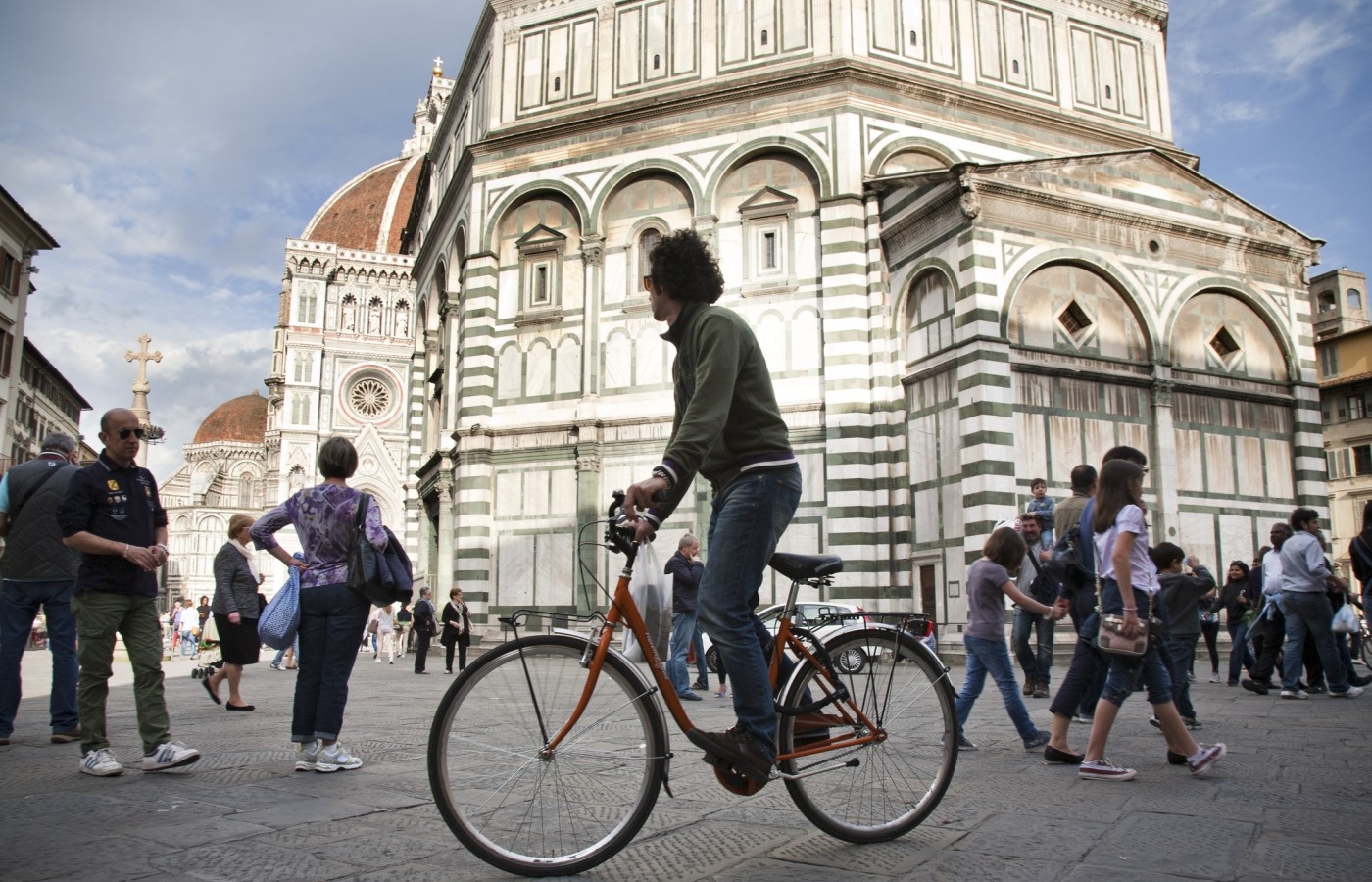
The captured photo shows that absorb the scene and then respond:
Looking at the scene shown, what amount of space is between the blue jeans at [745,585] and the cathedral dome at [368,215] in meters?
84.1

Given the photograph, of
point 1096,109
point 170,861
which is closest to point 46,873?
point 170,861

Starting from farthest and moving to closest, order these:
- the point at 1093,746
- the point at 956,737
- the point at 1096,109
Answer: the point at 1096,109
the point at 1093,746
the point at 956,737

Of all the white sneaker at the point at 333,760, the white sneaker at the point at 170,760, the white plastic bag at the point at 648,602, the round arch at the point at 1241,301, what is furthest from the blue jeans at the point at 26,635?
the round arch at the point at 1241,301

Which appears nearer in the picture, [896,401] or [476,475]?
[896,401]

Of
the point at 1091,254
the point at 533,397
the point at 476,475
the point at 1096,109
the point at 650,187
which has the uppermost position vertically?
the point at 1096,109

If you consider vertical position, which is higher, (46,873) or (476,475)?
(476,475)

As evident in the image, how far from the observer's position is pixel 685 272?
13.0 feet

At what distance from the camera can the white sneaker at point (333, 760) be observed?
5477mm

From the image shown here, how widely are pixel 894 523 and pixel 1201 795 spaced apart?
14166 millimetres

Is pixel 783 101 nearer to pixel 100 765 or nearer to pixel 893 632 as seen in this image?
pixel 100 765

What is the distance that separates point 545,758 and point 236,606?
21.0 ft

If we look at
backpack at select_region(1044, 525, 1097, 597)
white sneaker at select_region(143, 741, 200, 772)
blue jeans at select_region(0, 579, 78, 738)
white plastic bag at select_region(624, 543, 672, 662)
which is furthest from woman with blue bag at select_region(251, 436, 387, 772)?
backpack at select_region(1044, 525, 1097, 597)

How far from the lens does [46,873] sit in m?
3.35

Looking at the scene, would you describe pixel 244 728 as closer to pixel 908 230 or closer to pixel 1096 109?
pixel 908 230
